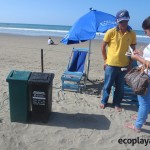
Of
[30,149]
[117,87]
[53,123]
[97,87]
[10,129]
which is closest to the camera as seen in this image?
[30,149]

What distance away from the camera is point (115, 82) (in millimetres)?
6457

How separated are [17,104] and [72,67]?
10.7 ft

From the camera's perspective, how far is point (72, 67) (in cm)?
852

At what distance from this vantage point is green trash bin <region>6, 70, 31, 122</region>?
5340 mm

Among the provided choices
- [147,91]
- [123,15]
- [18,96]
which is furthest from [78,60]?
[147,91]

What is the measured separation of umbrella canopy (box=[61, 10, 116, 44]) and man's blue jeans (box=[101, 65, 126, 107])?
1076 mm

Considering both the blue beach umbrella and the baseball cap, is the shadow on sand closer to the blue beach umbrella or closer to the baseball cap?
the blue beach umbrella

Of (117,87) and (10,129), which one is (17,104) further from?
(117,87)

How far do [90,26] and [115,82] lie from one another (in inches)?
60.6

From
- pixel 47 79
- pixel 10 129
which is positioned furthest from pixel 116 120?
pixel 10 129

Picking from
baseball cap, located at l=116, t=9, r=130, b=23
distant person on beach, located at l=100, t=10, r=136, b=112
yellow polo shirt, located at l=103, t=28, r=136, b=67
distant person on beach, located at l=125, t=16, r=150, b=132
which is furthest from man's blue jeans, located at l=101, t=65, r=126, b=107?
distant person on beach, located at l=125, t=16, r=150, b=132

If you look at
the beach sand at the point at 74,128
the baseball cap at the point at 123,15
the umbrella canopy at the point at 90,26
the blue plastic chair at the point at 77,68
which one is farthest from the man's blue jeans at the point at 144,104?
the blue plastic chair at the point at 77,68

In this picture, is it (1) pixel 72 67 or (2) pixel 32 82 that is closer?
(2) pixel 32 82

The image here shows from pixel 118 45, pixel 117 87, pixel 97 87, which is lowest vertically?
pixel 97 87
